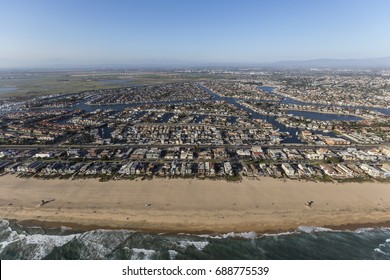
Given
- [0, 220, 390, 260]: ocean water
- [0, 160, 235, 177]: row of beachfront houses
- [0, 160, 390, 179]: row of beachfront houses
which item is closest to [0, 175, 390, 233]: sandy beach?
[0, 220, 390, 260]: ocean water

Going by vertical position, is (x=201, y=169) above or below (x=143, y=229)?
above

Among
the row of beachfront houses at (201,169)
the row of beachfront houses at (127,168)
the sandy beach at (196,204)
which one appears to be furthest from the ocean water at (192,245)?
the row of beachfront houses at (127,168)

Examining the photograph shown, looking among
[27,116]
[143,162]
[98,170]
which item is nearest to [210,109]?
[143,162]

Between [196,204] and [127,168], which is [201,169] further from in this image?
[127,168]

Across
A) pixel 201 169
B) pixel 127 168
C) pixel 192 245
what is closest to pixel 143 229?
pixel 192 245

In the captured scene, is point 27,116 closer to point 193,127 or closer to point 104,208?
point 193,127

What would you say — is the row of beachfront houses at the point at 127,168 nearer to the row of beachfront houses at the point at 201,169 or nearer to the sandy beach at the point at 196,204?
the row of beachfront houses at the point at 201,169
